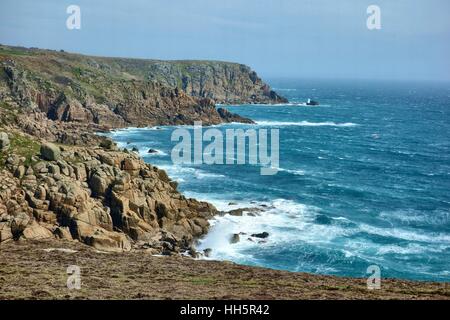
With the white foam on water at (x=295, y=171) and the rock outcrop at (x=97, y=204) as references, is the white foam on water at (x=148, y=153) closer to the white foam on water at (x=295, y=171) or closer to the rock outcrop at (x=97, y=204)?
the white foam on water at (x=295, y=171)

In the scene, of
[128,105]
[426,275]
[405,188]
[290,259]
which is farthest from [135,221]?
[128,105]

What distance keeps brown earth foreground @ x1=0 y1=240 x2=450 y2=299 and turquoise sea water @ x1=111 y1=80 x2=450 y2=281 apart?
15408 millimetres

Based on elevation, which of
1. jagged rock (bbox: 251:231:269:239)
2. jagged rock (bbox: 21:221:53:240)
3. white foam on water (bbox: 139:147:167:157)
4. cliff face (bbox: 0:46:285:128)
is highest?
cliff face (bbox: 0:46:285:128)

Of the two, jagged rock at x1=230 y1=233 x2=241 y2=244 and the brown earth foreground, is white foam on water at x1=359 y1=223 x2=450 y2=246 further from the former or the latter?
the brown earth foreground

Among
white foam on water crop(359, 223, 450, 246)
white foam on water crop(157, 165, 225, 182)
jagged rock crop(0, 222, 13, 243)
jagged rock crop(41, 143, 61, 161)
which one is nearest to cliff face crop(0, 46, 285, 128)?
white foam on water crop(157, 165, 225, 182)

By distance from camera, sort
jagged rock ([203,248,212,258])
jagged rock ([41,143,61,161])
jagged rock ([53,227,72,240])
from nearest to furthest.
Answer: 1. jagged rock ([53,227,72,240])
2. jagged rock ([203,248,212,258])
3. jagged rock ([41,143,61,161])

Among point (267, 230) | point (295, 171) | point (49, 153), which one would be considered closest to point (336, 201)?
point (267, 230)

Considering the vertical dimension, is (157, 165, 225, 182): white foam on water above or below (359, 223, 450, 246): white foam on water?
above

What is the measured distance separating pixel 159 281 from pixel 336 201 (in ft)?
145

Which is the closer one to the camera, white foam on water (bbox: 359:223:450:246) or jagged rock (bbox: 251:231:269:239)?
jagged rock (bbox: 251:231:269:239)

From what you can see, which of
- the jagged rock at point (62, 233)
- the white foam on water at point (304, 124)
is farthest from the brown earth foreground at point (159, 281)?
the white foam on water at point (304, 124)

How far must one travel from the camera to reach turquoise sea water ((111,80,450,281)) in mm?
48844

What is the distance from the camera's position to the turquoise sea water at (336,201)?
160ft
